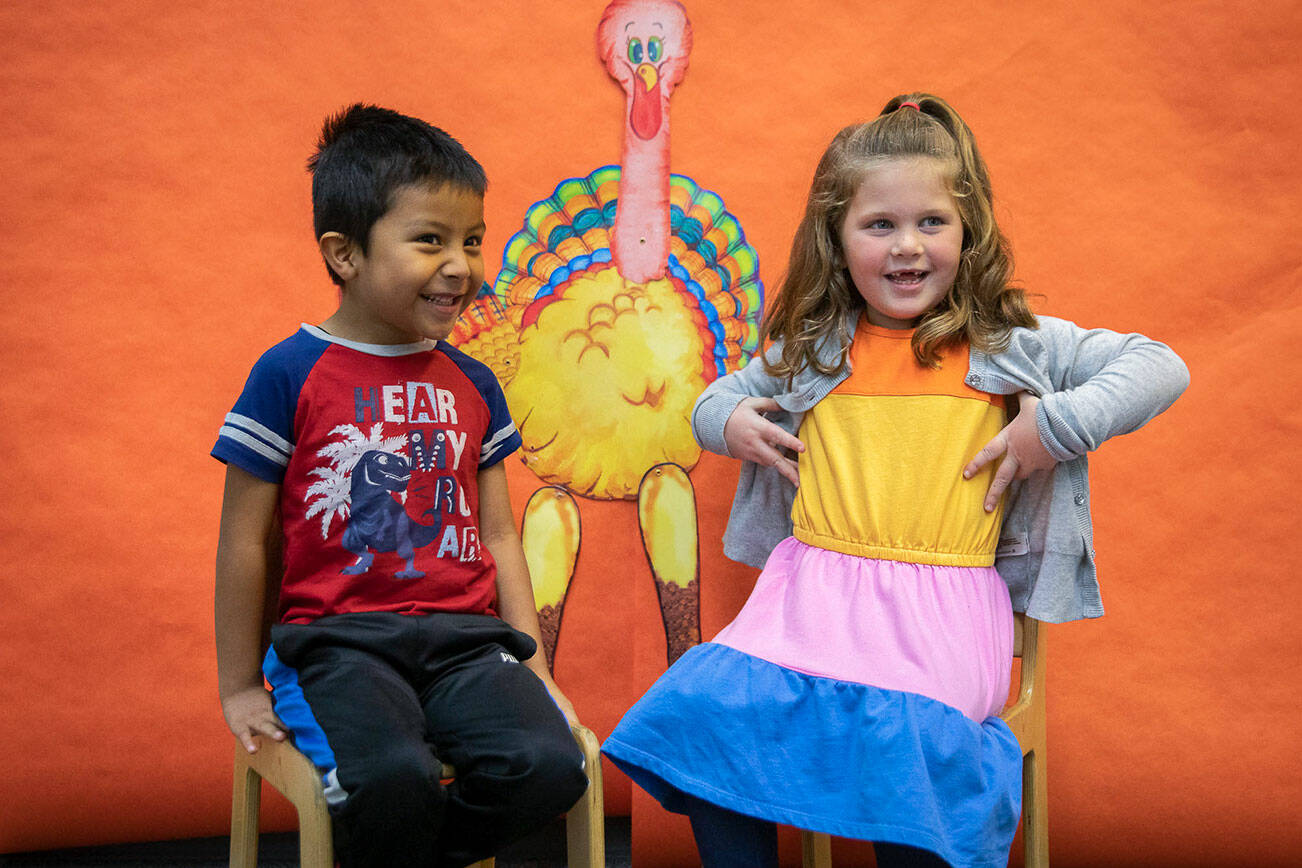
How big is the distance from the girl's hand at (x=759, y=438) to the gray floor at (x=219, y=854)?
2.41 ft

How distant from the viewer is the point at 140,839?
1.75 metres

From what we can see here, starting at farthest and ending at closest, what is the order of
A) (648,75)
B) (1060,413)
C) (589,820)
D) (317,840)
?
(648,75) < (1060,413) < (589,820) < (317,840)

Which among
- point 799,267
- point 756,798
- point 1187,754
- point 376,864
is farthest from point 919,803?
point 1187,754

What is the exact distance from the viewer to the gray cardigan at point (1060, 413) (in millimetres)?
1308

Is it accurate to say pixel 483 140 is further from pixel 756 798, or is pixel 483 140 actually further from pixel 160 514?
pixel 756 798

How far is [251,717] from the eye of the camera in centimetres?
123

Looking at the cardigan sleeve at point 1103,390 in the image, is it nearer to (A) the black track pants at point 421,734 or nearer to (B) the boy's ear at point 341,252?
(A) the black track pants at point 421,734

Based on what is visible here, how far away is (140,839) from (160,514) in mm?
542

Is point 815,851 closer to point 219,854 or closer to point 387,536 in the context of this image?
point 387,536

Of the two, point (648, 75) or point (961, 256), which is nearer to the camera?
point (961, 256)

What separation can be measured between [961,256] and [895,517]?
0.37 metres

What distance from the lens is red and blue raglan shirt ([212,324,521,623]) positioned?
4.07ft

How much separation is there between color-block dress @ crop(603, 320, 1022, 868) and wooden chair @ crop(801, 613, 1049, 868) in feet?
0.26

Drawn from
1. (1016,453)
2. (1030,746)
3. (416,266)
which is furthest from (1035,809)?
(416,266)
